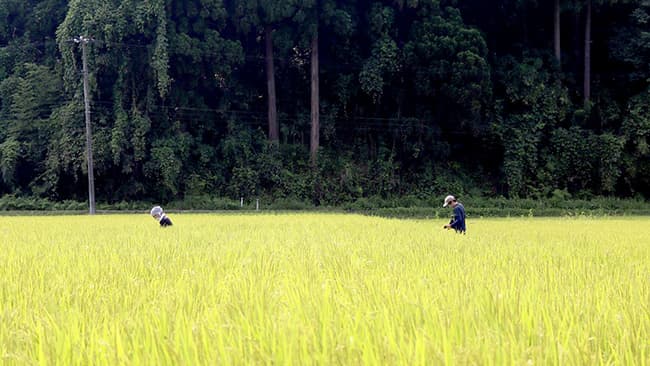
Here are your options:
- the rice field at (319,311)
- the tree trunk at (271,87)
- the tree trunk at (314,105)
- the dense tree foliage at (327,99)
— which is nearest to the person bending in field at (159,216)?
the rice field at (319,311)

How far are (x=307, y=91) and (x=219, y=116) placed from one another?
4.17m

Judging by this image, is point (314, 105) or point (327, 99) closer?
point (314, 105)

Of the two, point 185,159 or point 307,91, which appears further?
point 307,91

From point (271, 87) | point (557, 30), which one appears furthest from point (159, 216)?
point (557, 30)

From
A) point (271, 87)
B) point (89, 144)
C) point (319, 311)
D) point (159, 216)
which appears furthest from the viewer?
point (271, 87)

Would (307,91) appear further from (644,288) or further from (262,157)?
(644,288)

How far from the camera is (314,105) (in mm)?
22078

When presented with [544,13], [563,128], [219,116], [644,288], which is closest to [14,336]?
[644,288]

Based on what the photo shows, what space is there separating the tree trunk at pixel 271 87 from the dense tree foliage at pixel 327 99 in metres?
0.06

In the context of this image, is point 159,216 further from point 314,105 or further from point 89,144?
point 314,105

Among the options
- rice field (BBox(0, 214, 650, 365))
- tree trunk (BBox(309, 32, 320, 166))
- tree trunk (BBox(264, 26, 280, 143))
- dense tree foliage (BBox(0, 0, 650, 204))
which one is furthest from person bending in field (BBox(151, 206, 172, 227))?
tree trunk (BBox(264, 26, 280, 143))

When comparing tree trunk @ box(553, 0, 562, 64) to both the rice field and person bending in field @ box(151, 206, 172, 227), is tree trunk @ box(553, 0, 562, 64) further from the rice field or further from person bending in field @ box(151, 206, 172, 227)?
the rice field

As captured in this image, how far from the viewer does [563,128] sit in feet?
76.3

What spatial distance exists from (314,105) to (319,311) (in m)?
20.4
